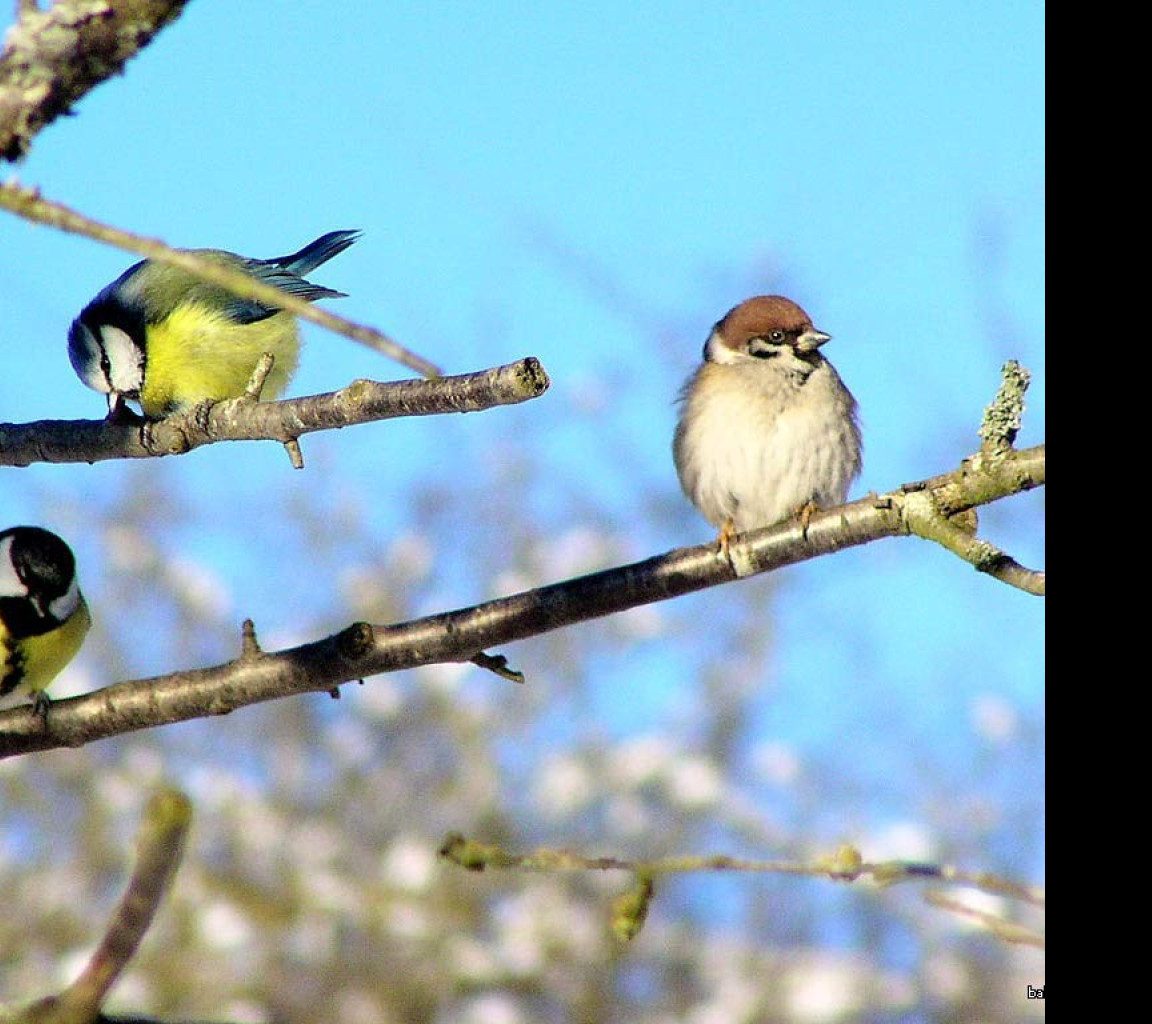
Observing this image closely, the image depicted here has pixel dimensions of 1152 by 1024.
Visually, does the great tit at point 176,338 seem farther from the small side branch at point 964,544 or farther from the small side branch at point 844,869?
the small side branch at point 844,869

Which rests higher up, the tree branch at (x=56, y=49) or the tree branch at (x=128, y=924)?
the tree branch at (x=56, y=49)

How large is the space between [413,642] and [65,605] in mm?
2392

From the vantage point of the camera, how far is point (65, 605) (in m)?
4.61

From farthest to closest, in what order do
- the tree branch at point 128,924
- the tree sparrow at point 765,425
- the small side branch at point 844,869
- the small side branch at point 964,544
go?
the tree sparrow at point 765,425 → the small side branch at point 964,544 → the small side branch at point 844,869 → the tree branch at point 128,924

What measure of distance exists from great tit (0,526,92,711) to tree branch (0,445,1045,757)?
170cm

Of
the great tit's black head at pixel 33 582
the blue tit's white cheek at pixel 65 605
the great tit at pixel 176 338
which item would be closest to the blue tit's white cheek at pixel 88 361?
the great tit at pixel 176 338

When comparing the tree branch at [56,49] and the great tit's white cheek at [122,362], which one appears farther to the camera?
the great tit's white cheek at [122,362]

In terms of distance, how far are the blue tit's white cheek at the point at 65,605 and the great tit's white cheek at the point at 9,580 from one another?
4.0 inches

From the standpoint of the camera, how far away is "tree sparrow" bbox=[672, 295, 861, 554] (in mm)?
4203

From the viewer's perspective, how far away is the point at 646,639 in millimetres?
12406

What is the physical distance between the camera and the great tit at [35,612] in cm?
441

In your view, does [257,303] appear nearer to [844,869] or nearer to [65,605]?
[65,605]

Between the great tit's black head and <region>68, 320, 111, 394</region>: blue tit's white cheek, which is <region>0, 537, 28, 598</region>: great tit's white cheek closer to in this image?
the great tit's black head
